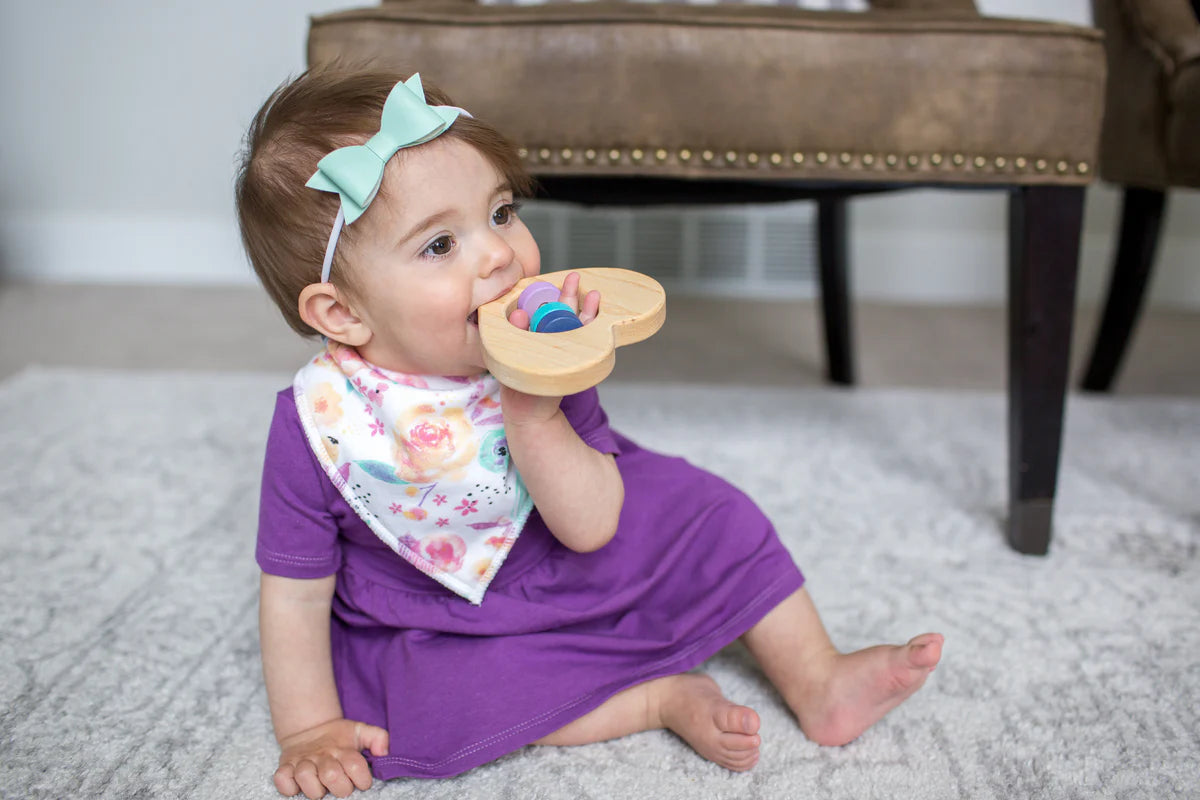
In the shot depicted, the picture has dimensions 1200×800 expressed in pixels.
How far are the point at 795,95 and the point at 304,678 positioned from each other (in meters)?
0.66

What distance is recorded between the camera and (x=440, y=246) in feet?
2.21

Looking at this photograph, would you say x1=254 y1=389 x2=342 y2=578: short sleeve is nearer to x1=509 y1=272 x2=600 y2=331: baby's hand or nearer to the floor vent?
x1=509 y1=272 x2=600 y2=331: baby's hand

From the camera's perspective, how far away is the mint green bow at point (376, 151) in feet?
2.11

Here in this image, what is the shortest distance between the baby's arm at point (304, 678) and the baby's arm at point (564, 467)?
198mm

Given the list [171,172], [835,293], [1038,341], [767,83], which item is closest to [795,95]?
[767,83]

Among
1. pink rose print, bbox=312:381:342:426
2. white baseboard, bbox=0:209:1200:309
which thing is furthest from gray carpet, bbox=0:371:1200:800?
white baseboard, bbox=0:209:1200:309

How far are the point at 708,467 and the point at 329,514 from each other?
0.57 m

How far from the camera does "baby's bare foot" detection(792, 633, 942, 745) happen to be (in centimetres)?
71

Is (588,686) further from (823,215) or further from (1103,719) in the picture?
(823,215)

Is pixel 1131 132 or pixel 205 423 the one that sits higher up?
pixel 1131 132

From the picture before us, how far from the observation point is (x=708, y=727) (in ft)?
2.31

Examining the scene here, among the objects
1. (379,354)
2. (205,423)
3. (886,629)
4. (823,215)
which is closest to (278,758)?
(379,354)

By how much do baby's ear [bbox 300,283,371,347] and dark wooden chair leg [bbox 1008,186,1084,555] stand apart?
24.9 inches

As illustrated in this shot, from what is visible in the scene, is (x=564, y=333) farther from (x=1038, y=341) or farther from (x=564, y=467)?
(x=1038, y=341)
